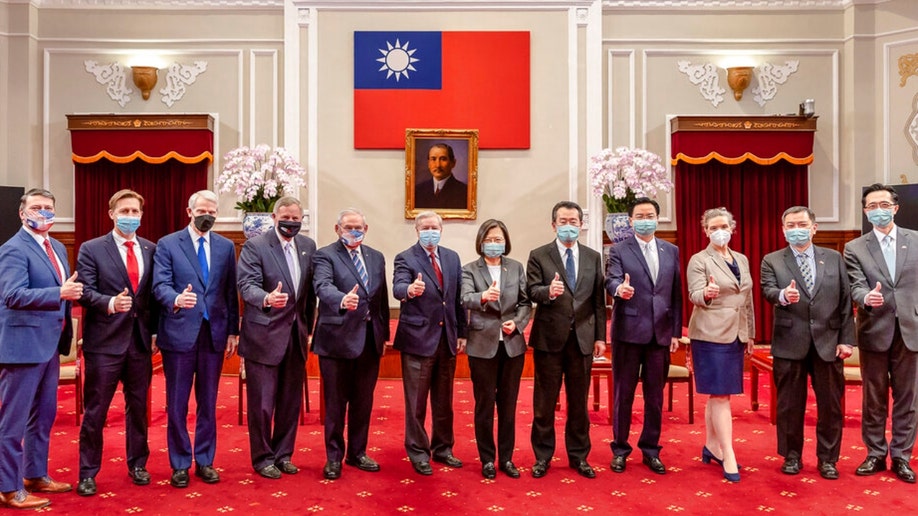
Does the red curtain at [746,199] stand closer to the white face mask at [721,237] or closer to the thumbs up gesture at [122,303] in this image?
the white face mask at [721,237]

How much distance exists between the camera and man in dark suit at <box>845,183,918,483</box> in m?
4.12

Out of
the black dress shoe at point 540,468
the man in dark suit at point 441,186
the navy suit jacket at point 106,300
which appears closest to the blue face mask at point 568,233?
the black dress shoe at point 540,468

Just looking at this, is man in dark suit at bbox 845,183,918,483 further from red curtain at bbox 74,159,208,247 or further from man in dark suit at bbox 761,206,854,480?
red curtain at bbox 74,159,208,247

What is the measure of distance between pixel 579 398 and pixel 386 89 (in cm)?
515

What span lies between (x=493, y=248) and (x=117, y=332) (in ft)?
6.52

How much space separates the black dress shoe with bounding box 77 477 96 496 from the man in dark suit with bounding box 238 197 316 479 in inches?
31.2

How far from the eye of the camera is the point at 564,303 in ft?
13.6

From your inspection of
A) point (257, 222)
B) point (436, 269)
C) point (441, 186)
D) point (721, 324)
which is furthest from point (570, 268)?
point (441, 186)

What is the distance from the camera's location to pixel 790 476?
4141 millimetres

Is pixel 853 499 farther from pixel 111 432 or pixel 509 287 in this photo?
pixel 111 432

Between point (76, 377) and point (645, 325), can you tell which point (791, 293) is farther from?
point (76, 377)

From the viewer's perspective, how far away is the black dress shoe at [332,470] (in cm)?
407

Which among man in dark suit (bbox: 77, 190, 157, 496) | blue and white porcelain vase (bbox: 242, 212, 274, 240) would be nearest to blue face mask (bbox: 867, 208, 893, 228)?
man in dark suit (bbox: 77, 190, 157, 496)

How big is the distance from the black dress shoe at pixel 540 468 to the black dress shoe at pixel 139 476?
204 cm
